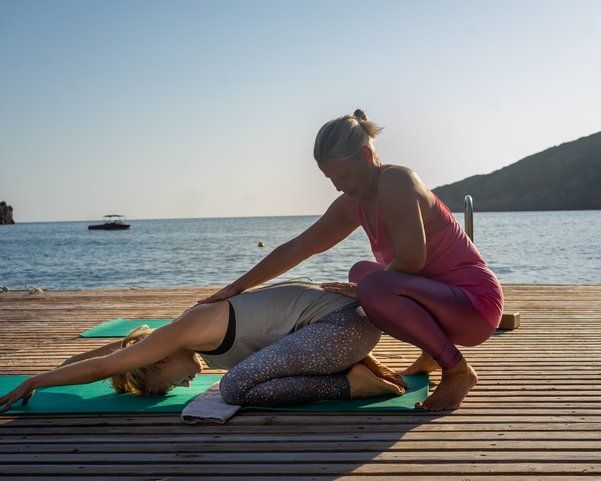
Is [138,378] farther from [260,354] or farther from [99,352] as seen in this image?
[260,354]

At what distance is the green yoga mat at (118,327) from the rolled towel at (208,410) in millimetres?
1809

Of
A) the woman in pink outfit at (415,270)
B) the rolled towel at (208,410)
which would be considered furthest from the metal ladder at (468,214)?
the rolled towel at (208,410)

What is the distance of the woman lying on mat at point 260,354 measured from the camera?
2.35 metres

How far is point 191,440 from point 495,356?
5.52 feet

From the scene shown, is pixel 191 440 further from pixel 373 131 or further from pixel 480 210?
pixel 480 210

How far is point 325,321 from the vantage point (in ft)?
8.07

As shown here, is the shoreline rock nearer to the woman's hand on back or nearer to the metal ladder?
the metal ladder

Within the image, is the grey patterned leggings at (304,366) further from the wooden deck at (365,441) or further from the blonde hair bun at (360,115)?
the blonde hair bun at (360,115)

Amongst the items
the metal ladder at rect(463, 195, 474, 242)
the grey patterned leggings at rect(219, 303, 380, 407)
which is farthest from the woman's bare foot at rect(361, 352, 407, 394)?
the metal ladder at rect(463, 195, 474, 242)

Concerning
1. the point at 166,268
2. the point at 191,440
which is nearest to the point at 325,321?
the point at 191,440

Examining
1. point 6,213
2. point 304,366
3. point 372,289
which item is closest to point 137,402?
point 304,366

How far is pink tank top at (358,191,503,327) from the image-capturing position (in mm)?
2453

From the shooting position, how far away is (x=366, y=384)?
97.5 inches

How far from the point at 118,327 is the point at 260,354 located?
89.3 inches
